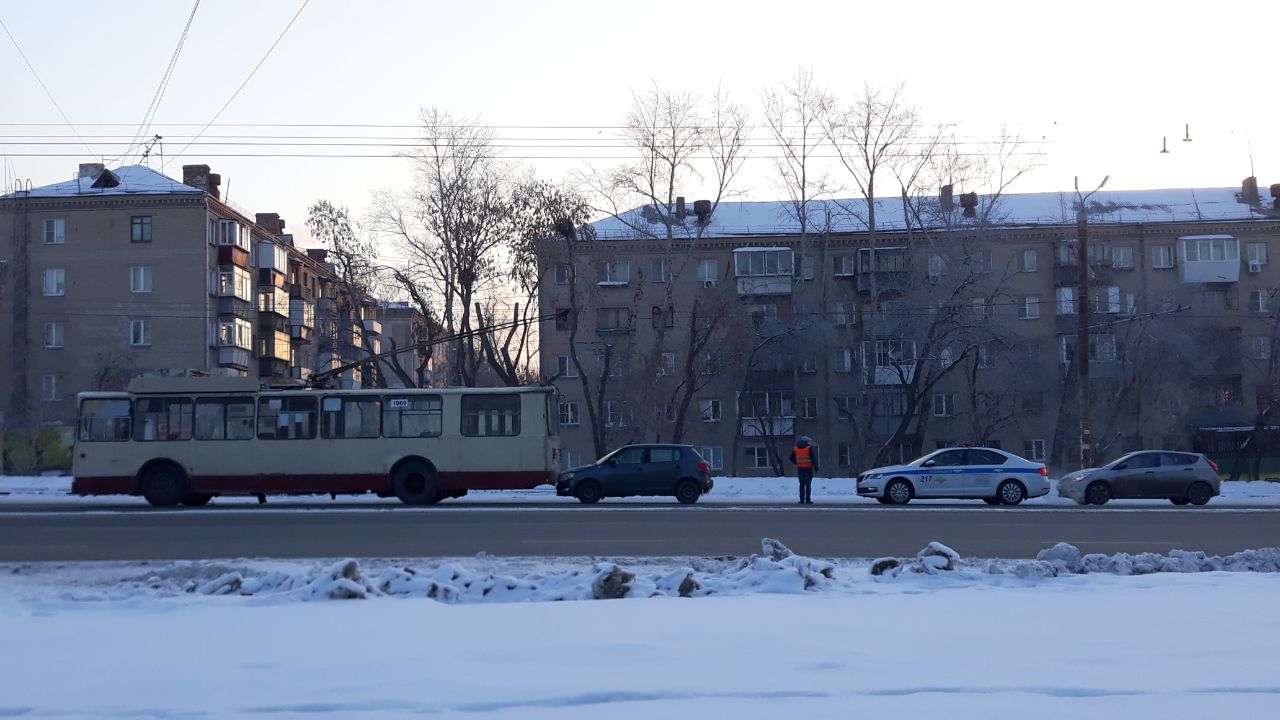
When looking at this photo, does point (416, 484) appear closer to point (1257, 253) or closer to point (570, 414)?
point (570, 414)

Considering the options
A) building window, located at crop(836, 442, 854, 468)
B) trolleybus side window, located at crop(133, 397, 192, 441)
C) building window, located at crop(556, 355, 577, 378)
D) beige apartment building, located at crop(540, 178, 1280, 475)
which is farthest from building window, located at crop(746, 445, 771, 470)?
trolleybus side window, located at crop(133, 397, 192, 441)

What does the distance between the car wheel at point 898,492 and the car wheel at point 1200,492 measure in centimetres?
635

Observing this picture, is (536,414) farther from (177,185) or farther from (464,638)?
(177,185)

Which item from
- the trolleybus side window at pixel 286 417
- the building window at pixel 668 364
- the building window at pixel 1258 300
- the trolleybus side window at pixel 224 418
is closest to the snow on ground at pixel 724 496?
the trolleybus side window at pixel 286 417

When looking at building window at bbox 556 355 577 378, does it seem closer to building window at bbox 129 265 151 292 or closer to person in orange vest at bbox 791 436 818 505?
building window at bbox 129 265 151 292

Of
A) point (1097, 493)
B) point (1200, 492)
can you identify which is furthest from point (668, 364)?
point (1200, 492)

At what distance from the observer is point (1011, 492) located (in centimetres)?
2678

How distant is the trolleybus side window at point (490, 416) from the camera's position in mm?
26828

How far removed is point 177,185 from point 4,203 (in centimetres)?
808

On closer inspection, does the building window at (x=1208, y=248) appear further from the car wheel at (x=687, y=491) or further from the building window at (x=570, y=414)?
the car wheel at (x=687, y=491)

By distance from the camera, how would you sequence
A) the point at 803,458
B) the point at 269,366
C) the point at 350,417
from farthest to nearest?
the point at 269,366
the point at 803,458
the point at 350,417

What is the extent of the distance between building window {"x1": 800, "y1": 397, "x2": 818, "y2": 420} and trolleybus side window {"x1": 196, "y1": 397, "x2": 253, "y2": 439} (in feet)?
127

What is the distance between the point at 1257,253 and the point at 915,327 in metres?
27.2

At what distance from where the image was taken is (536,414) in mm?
26953
